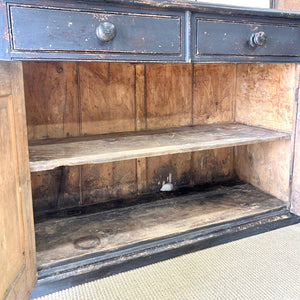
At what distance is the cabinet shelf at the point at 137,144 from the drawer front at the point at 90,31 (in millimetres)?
320

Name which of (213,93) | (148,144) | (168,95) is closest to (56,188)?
(148,144)

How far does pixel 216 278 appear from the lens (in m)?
0.97

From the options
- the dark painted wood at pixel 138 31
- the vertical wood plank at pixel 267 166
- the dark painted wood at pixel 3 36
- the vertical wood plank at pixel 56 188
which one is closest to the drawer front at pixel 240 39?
the dark painted wood at pixel 138 31

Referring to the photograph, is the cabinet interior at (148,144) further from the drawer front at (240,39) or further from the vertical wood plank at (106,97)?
the drawer front at (240,39)

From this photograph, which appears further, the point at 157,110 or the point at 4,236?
the point at 157,110

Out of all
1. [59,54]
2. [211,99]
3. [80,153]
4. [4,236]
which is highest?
[59,54]

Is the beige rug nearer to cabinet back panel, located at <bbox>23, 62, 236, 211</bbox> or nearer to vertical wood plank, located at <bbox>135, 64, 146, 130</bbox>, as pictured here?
cabinet back panel, located at <bbox>23, 62, 236, 211</bbox>

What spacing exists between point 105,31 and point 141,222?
2.38 feet

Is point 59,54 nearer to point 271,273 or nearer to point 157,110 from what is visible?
point 157,110

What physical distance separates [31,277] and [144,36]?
0.76 metres

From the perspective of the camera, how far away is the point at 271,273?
984 mm

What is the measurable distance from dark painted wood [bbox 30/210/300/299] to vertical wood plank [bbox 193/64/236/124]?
578 millimetres

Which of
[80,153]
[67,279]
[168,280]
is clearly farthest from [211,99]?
[67,279]

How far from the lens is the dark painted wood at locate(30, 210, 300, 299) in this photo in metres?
0.94
